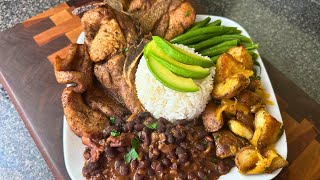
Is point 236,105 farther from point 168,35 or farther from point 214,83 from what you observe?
point 168,35

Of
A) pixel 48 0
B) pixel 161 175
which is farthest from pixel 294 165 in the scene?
pixel 48 0

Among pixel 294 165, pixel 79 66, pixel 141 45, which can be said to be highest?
pixel 141 45

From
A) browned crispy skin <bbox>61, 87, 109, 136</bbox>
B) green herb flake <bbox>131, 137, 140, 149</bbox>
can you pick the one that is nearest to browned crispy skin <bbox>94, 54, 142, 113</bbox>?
browned crispy skin <bbox>61, 87, 109, 136</bbox>

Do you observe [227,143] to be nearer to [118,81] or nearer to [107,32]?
[118,81]

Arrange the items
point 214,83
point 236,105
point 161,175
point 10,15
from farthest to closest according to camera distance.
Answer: point 10,15
point 214,83
point 236,105
point 161,175

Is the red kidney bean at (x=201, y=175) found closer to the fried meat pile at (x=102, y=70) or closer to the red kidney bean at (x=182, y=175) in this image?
the red kidney bean at (x=182, y=175)

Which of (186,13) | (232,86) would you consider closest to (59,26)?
(186,13)

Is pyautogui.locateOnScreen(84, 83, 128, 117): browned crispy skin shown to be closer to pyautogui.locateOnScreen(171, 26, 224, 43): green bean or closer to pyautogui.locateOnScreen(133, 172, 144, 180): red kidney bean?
pyautogui.locateOnScreen(133, 172, 144, 180): red kidney bean
